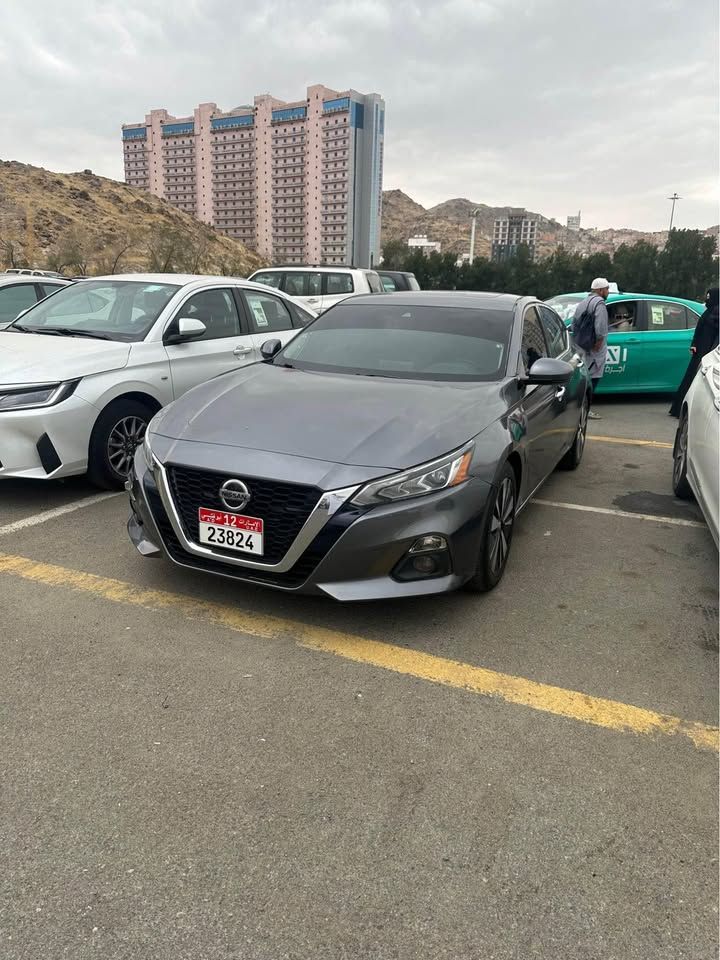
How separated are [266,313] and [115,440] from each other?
2278 mm

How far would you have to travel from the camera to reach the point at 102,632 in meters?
3.21

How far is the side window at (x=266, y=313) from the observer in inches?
259

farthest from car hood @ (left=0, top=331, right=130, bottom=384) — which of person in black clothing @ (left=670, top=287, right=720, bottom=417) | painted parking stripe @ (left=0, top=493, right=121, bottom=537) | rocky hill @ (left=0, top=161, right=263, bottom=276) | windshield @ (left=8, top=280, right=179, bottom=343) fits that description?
rocky hill @ (left=0, top=161, right=263, bottom=276)

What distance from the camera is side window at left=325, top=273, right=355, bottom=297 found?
13078 mm

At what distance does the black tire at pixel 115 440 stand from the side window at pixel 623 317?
670 centimetres

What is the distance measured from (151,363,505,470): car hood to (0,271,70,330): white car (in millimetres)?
5167

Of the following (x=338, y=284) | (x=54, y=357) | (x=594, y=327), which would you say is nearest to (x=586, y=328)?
(x=594, y=327)

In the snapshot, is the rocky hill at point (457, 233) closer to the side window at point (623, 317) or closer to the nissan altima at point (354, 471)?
the side window at point (623, 317)

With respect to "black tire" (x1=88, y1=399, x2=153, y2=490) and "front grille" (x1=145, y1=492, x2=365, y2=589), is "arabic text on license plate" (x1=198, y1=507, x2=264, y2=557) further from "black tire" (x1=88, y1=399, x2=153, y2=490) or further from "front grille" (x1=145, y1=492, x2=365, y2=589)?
"black tire" (x1=88, y1=399, x2=153, y2=490)

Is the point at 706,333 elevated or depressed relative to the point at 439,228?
depressed

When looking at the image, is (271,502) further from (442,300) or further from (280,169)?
(280,169)

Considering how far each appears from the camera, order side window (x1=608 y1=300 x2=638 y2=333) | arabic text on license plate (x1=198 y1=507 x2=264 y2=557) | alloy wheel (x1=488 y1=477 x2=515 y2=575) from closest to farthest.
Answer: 1. arabic text on license plate (x1=198 y1=507 x2=264 y2=557)
2. alloy wheel (x1=488 y1=477 x2=515 y2=575)
3. side window (x1=608 y1=300 x2=638 y2=333)

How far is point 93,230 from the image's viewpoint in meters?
65.1

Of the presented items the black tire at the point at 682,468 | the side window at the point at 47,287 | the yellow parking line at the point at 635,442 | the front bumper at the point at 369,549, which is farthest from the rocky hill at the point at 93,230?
the front bumper at the point at 369,549
